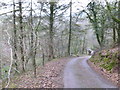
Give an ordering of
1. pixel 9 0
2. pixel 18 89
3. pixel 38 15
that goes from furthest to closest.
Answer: pixel 38 15
pixel 9 0
pixel 18 89

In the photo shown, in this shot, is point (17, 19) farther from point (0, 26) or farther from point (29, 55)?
point (29, 55)

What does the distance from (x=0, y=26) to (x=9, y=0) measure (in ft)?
9.17

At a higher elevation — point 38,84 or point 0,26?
point 0,26

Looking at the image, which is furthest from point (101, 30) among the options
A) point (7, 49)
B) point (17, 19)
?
point (7, 49)

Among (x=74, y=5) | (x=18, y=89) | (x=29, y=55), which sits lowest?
(x=18, y=89)

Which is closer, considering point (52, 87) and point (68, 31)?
point (52, 87)

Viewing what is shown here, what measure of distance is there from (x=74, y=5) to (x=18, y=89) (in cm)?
1787

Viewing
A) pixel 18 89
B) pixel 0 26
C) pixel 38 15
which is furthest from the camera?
pixel 38 15

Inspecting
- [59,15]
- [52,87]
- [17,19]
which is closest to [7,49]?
[17,19]

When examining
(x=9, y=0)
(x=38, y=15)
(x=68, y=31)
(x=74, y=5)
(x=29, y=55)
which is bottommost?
(x=29, y=55)

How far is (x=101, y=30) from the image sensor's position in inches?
773

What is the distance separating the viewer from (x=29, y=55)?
9.65 m

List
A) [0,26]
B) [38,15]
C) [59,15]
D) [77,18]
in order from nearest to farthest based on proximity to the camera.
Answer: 1. [0,26]
2. [38,15]
3. [59,15]
4. [77,18]

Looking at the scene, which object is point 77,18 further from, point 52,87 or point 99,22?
point 52,87
